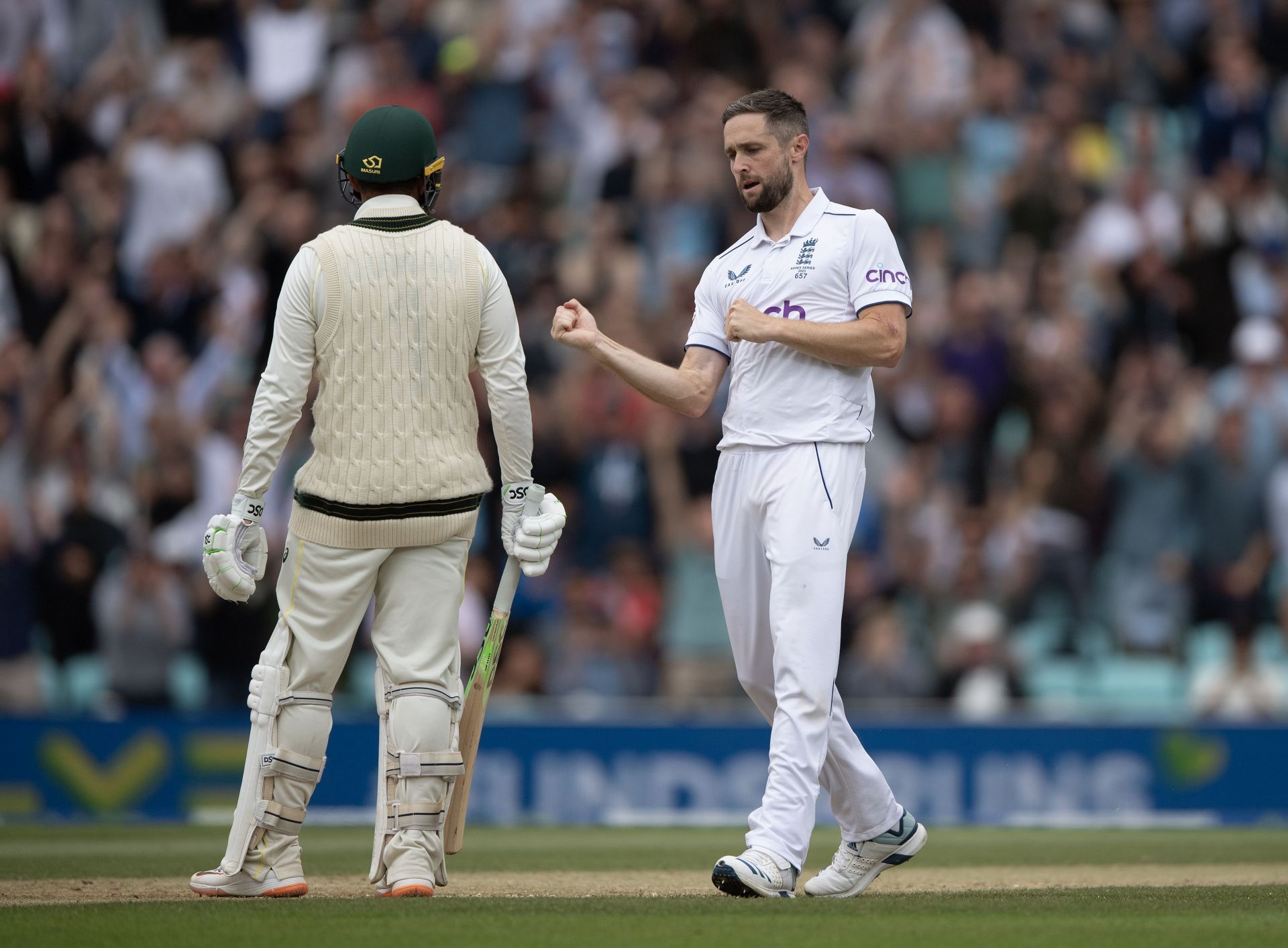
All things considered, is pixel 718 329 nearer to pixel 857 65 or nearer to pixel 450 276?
pixel 450 276

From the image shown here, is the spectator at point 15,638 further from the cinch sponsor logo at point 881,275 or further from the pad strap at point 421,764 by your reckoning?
the cinch sponsor logo at point 881,275

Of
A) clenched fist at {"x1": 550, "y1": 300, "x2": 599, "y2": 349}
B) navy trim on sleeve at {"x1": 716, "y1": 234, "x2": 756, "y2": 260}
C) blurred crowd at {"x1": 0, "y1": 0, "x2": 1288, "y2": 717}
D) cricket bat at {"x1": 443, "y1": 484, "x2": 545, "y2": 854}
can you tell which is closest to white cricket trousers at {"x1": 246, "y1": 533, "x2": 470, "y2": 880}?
cricket bat at {"x1": 443, "y1": 484, "x2": 545, "y2": 854}

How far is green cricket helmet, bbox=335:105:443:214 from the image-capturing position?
22.2ft

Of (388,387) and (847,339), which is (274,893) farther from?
(847,339)

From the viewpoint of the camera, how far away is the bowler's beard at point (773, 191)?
22.9 ft

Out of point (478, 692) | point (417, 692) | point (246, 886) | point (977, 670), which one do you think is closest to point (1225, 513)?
point (977, 670)

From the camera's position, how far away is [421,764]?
6.60 m

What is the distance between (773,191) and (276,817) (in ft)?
9.33

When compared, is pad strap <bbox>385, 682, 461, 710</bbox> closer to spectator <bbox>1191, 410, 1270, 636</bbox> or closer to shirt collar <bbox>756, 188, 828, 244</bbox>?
shirt collar <bbox>756, 188, 828, 244</bbox>

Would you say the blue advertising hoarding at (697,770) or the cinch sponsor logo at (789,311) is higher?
the cinch sponsor logo at (789,311)

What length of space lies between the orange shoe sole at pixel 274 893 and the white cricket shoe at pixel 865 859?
1.84m

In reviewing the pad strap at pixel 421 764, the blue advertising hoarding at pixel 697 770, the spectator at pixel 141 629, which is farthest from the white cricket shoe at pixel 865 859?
the spectator at pixel 141 629

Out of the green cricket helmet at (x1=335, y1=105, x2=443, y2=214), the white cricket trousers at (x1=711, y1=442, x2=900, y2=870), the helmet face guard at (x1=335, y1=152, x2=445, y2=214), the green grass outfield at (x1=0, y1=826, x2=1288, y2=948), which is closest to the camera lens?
the green grass outfield at (x1=0, y1=826, x2=1288, y2=948)

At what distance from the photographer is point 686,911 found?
615 cm
